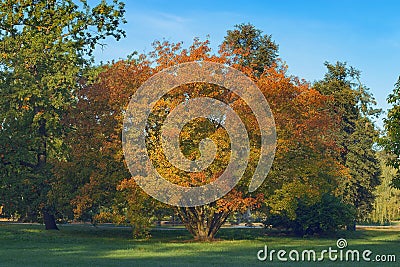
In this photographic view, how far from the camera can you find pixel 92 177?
40031mm

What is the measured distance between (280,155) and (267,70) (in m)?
5.56

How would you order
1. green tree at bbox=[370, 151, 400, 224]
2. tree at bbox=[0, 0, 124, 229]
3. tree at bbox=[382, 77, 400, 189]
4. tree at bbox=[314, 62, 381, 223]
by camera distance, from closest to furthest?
tree at bbox=[382, 77, 400, 189] → tree at bbox=[0, 0, 124, 229] → tree at bbox=[314, 62, 381, 223] → green tree at bbox=[370, 151, 400, 224]

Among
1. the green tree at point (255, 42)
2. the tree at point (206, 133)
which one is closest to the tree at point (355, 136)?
the green tree at point (255, 42)

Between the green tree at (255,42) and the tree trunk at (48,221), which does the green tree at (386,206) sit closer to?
the green tree at (255,42)

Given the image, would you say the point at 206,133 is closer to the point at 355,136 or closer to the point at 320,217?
the point at 320,217

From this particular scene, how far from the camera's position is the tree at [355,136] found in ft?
216

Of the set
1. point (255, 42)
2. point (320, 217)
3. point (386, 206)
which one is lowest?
point (320, 217)

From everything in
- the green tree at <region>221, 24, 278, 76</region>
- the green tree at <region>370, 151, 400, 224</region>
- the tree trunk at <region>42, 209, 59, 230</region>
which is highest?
the green tree at <region>221, 24, 278, 76</region>

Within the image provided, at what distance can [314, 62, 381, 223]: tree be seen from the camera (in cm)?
6581

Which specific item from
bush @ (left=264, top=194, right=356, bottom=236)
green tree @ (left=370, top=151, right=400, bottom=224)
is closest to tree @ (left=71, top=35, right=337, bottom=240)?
bush @ (left=264, top=194, right=356, bottom=236)

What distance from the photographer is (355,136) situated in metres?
66.5

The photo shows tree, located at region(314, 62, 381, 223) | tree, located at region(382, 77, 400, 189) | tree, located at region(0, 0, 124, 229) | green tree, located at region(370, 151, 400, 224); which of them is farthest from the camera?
green tree, located at region(370, 151, 400, 224)

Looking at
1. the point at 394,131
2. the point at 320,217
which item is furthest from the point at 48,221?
the point at 394,131

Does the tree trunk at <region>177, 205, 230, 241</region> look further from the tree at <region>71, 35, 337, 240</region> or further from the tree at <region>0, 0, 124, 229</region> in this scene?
the tree at <region>0, 0, 124, 229</region>
